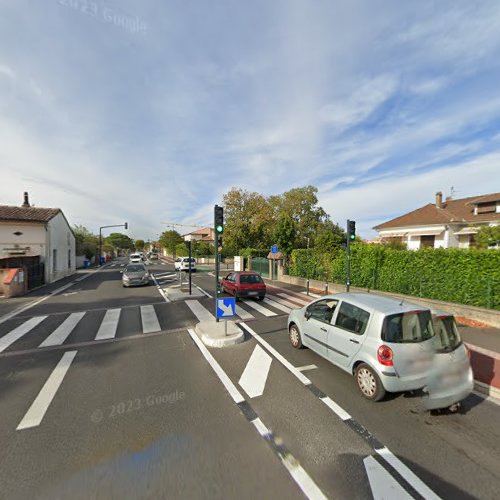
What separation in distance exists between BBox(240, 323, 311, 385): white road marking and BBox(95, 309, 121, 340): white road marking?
164 inches

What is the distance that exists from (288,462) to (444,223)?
27.3 meters

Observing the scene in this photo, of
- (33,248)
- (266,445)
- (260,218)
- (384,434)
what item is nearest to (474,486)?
(384,434)

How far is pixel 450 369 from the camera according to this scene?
3.55 m

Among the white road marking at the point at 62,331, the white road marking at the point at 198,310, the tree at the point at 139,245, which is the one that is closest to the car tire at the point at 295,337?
the white road marking at the point at 198,310

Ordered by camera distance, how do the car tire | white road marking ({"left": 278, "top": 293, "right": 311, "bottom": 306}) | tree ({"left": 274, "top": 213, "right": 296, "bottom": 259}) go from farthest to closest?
tree ({"left": 274, "top": 213, "right": 296, "bottom": 259}), white road marking ({"left": 278, "top": 293, "right": 311, "bottom": 306}), the car tire

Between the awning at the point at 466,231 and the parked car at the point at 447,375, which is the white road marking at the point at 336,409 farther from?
the awning at the point at 466,231

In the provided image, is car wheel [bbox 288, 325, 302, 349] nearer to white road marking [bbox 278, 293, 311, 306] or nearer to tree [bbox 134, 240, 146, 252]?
white road marking [bbox 278, 293, 311, 306]

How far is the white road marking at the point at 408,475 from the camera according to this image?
2399 mm

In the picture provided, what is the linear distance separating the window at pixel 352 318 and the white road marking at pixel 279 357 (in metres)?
1.26

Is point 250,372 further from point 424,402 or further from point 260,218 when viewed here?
point 260,218

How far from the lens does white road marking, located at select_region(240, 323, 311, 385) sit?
4.62m

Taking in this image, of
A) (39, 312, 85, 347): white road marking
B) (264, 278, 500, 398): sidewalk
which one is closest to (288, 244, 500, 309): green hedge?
(264, 278, 500, 398): sidewalk

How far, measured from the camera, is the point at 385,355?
3.65 metres

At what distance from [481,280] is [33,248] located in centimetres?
2586
